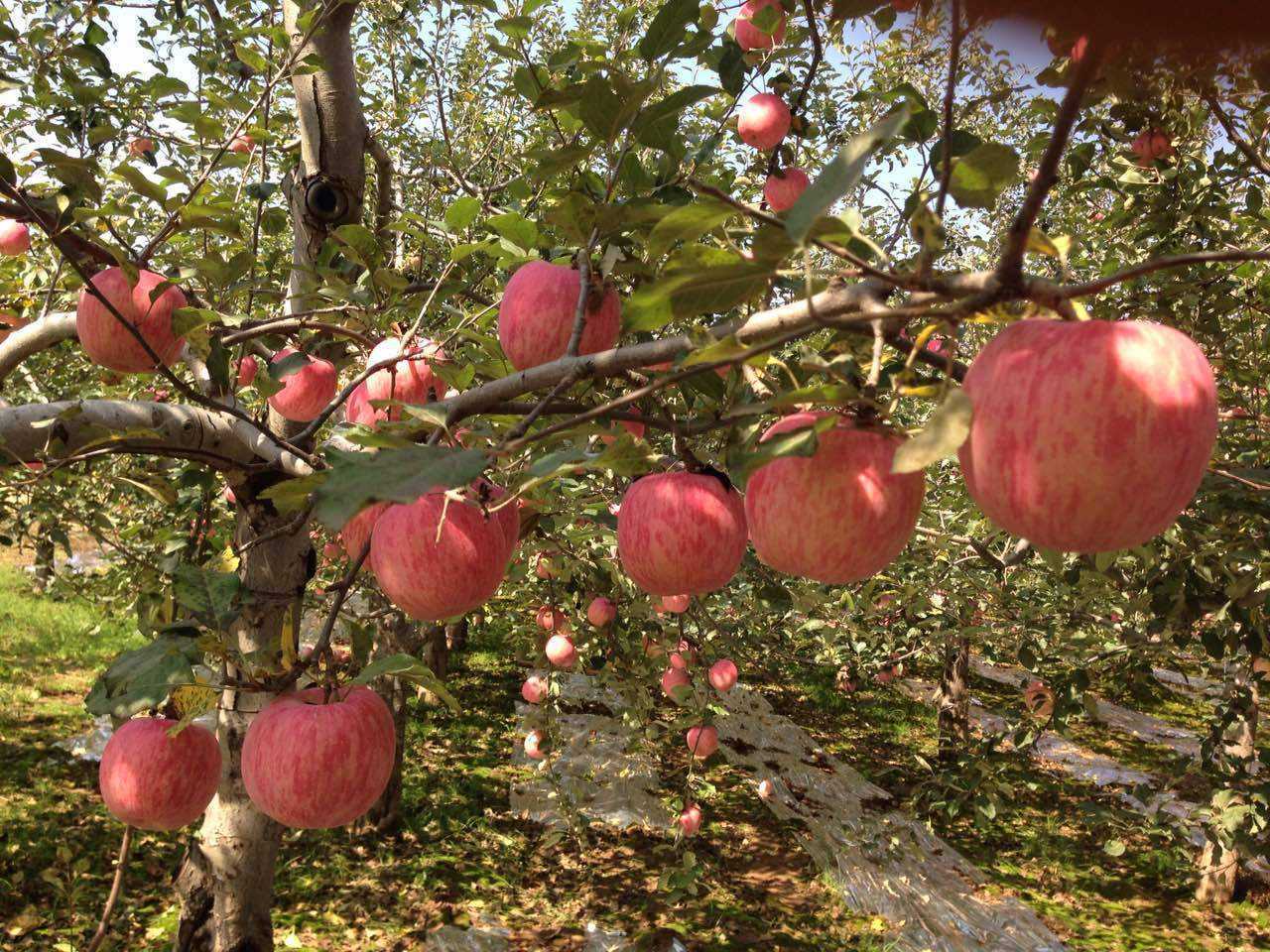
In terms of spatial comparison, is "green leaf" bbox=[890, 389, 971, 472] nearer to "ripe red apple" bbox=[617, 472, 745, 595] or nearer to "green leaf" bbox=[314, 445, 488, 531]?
"green leaf" bbox=[314, 445, 488, 531]

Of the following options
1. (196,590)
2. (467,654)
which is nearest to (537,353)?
(196,590)

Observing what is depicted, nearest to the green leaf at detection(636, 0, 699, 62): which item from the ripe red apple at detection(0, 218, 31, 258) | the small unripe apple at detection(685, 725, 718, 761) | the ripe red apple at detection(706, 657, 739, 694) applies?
the ripe red apple at detection(0, 218, 31, 258)

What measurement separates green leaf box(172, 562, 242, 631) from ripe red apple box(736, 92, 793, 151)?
5.17ft

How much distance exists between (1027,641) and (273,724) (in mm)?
3369

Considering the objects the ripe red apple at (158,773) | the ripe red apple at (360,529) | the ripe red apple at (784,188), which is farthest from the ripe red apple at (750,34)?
the ripe red apple at (158,773)

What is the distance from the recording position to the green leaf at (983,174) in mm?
721

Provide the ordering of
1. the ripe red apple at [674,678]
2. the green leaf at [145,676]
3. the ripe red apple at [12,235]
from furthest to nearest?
the ripe red apple at [674,678] → the ripe red apple at [12,235] → the green leaf at [145,676]

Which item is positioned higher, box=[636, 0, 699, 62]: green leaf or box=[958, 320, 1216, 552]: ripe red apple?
box=[636, 0, 699, 62]: green leaf

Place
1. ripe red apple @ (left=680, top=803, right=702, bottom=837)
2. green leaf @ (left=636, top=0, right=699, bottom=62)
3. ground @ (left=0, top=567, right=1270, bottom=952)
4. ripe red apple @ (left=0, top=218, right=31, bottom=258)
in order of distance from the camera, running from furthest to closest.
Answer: ripe red apple @ (left=680, top=803, right=702, bottom=837)
ground @ (left=0, top=567, right=1270, bottom=952)
ripe red apple @ (left=0, top=218, right=31, bottom=258)
green leaf @ (left=636, top=0, right=699, bottom=62)

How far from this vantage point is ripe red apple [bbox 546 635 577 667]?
11.6 feet

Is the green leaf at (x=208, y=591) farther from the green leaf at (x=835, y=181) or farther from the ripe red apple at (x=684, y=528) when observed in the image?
the green leaf at (x=835, y=181)

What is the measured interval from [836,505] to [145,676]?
85cm

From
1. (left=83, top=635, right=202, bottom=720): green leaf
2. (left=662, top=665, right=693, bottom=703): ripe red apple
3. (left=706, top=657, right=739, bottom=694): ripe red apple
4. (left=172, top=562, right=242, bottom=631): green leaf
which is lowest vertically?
(left=706, top=657, right=739, bottom=694): ripe red apple

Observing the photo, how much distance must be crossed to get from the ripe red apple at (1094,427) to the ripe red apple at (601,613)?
2.84m
